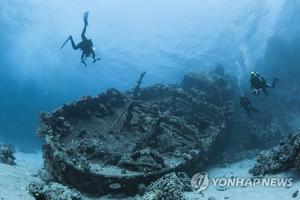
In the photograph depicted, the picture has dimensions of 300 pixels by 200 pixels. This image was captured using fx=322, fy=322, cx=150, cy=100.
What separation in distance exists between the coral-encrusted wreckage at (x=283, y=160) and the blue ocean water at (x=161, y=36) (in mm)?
12943

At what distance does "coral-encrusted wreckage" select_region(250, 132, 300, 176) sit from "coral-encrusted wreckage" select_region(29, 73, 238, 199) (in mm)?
2018

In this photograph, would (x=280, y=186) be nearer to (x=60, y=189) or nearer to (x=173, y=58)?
(x=60, y=189)

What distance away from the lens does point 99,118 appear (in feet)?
42.2

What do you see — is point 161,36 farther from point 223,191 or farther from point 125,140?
point 223,191

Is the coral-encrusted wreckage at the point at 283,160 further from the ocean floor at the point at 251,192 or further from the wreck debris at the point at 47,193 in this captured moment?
the wreck debris at the point at 47,193

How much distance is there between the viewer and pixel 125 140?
11.3 meters

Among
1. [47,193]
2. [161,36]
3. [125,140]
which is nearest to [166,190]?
[47,193]

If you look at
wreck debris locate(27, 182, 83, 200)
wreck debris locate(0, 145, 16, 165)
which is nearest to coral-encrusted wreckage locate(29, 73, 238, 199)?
wreck debris locate(27, 182, 83, 200)

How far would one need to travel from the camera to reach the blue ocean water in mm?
31922

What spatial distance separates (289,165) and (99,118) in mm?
7290

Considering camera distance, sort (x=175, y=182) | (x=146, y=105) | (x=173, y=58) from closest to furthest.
→ (x=175, y=182)
(x=146, y=105)
(x=173, y=58)

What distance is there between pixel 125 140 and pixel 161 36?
93.7 feet

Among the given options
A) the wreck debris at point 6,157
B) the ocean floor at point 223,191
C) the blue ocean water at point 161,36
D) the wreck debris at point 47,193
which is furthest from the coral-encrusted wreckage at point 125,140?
the blue ocean water at point 161,36

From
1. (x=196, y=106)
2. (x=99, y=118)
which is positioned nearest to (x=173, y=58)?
(x=196, y=106)
